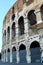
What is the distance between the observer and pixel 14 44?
16.0 m

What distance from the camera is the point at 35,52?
43.7 ft

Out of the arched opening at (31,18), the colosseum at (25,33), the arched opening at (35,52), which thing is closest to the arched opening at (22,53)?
the colosseum at (25,33)

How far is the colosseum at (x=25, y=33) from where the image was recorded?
42.8ft

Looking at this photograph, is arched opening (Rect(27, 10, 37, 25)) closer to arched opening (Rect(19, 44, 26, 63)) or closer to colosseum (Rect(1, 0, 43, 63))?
colosseum (Rect(1, 0, 43, 63))

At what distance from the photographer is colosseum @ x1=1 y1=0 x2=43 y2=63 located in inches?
513

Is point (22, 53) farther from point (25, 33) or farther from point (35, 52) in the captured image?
point (25, 33)

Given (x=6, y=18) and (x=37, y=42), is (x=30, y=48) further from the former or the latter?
(x=6, y=18)

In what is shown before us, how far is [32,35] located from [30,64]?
246 cm

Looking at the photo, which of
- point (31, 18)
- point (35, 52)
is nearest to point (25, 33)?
point (35, 52)

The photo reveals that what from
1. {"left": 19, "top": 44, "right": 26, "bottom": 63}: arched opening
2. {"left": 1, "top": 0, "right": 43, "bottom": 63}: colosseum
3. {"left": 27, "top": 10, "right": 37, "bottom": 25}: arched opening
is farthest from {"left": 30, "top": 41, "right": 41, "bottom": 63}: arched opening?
{"left": 27, "top": 10, "right": 37, "bottom": 25}: arched opening

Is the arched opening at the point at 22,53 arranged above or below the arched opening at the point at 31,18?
below

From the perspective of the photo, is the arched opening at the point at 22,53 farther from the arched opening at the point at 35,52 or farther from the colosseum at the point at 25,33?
the arched opening at the point at 35,52

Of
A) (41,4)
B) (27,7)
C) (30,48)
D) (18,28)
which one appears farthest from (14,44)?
(41,4)

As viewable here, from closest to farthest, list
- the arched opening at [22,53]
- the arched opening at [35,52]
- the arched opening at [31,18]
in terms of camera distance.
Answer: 1. the arched opening at [35,52]
2. the arched opening at [22,53]
3. the arched opening at [31,18]
